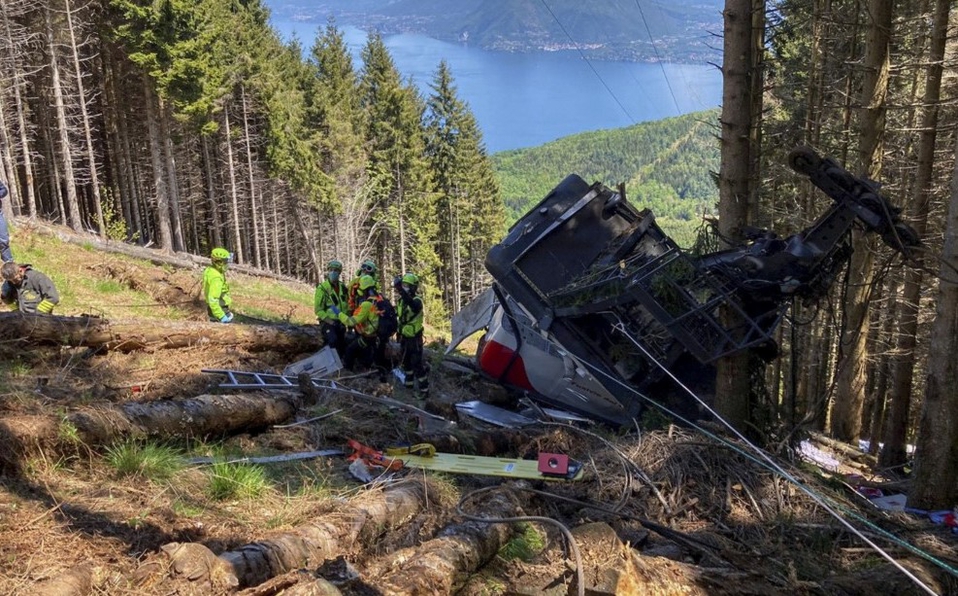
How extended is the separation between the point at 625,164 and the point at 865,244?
Answer: 92080mm

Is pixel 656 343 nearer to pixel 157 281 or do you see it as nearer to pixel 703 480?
pixel 703 480

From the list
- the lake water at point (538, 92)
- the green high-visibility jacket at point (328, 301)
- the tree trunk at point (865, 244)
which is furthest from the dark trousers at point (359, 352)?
the lake water at point (538, 92)

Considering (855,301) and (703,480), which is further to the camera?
(855,301)

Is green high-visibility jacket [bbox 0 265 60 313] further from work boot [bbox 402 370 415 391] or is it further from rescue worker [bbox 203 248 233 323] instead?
work boot [bbox 402 370 415 391]

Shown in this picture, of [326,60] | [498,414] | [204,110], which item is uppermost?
[326,60]

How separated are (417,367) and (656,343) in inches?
147

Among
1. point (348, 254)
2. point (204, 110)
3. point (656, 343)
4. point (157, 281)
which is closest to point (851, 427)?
point (656, 343)

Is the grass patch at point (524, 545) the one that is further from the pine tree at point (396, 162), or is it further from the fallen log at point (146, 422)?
the pine tree at point (396, 162)

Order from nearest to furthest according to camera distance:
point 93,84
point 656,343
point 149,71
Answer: point 656,343
point 149,71
point 93,84

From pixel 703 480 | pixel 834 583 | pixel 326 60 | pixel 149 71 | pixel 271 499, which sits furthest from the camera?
pixel 326 60

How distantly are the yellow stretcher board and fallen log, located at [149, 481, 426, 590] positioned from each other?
801mm

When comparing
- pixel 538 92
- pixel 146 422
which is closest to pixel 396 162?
pixel 146 422

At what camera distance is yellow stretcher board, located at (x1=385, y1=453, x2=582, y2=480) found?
240 inches

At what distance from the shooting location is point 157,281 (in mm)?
14500
